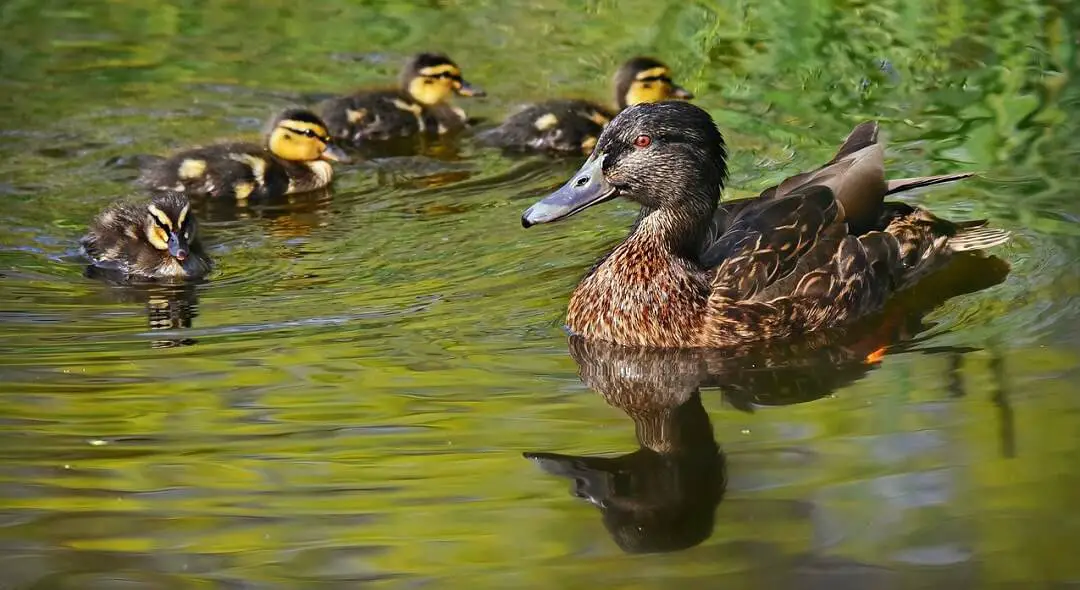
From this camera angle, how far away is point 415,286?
16.6 feet

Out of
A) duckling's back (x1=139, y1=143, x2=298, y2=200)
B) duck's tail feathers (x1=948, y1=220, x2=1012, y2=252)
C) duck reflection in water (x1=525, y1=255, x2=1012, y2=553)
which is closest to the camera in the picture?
duck reflection in water (x1=525, y1=255, x2=1012, y2=553)

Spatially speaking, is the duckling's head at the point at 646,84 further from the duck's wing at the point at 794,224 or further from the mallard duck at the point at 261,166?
the duck's wing at the point at 794,224

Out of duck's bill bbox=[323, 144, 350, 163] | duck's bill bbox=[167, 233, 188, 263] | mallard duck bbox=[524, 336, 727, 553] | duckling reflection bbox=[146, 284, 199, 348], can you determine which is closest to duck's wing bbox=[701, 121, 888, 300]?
mallard duck bbox=[524, 336, 727, 553]

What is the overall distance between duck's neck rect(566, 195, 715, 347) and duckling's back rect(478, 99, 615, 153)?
1.97 m

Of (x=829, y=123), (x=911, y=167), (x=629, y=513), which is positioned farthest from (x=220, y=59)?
(x=629, y=513)

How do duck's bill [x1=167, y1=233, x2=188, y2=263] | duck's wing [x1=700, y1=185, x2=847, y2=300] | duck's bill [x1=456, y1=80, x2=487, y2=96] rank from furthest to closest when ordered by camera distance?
duck's bill [x1=456, y1=80, x2=487, y2=96] < duck's bill [x1=167, y1=233, x2=188, y2=263] < duck's wing [x1=700, y1=185, x2=847, y2=300]

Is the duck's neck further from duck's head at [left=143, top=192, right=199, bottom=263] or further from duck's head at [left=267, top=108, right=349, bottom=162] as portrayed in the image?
duck's head at [left=267, top=108, right=349, bottom=162]

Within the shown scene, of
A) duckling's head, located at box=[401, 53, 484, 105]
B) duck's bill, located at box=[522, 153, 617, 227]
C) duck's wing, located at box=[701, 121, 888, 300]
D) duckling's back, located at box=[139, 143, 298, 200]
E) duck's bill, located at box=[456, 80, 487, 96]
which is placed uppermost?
duck's bill, located at box=[522, 153, 617, 227]

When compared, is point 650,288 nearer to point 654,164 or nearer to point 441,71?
point 654,164

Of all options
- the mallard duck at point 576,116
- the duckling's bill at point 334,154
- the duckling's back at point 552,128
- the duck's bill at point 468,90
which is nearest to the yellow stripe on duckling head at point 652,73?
the mallard duck at point 576,116

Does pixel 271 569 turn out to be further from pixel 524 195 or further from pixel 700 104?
pixel 700 104

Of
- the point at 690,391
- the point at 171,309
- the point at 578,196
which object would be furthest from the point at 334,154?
the point at 690,391

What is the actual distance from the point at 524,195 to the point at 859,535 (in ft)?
10.5

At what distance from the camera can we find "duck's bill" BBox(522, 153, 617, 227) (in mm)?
4598
